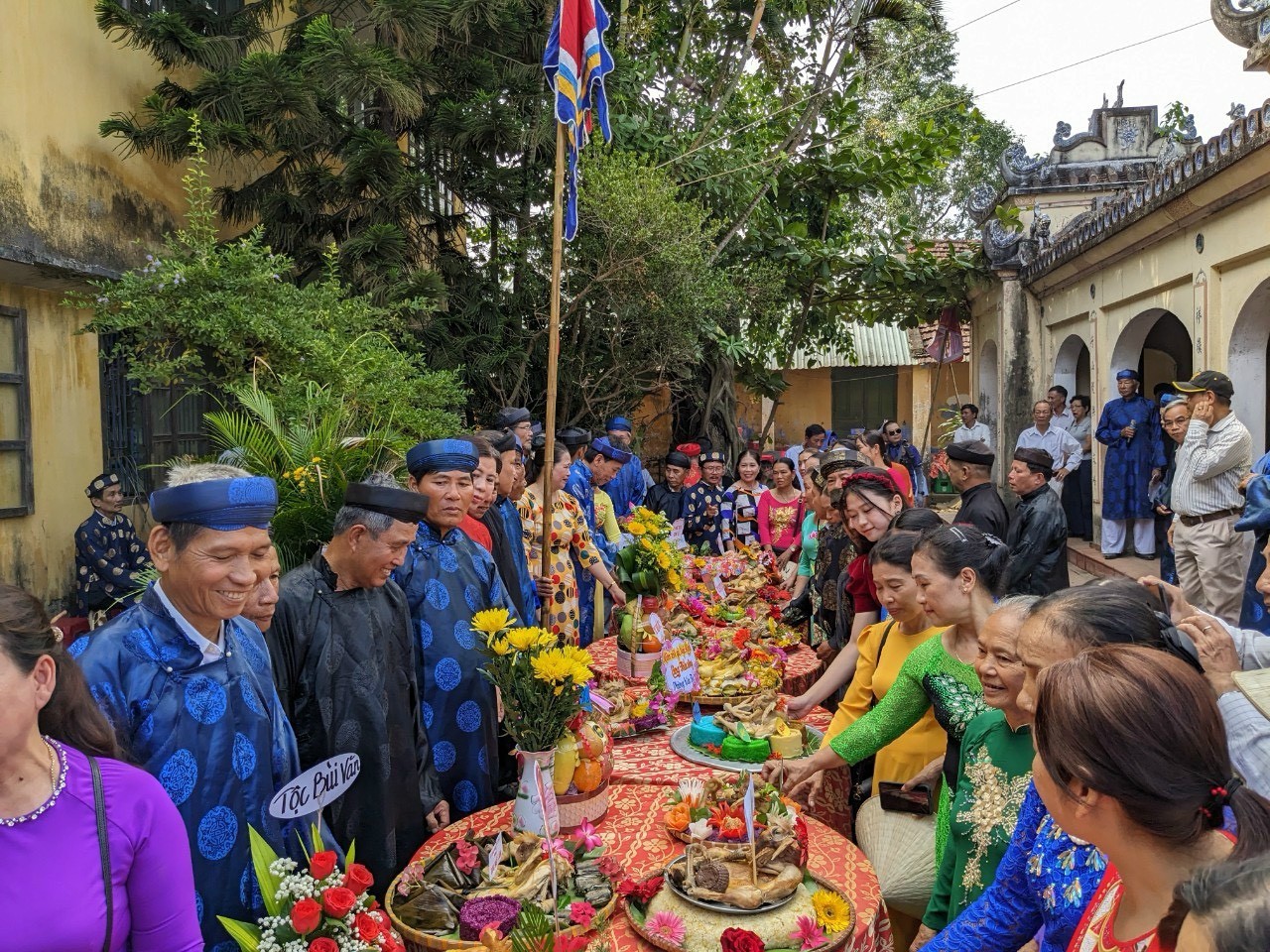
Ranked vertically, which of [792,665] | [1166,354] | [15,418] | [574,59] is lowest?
[792,665]

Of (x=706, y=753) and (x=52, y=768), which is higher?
(x=52, y=768)

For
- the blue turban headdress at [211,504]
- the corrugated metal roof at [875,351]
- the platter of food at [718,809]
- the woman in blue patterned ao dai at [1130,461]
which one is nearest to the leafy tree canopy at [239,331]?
the blue turban headdress at [211,504]

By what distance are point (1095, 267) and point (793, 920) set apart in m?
9.68

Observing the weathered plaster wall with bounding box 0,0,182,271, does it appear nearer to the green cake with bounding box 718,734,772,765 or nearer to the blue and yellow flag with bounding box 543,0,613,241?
the blue and yellow flag with bounding box 543,0,613,241

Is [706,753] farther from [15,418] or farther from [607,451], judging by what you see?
[15,418]

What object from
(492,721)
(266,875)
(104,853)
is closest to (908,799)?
(492,721)

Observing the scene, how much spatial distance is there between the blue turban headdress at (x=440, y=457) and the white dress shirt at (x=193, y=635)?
1312 mm

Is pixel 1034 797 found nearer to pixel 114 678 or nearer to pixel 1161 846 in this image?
pixel 1161 846

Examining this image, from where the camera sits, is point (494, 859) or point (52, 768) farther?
point (494, 859)

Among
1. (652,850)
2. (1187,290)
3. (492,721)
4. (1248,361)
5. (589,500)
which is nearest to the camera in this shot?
(652,850)

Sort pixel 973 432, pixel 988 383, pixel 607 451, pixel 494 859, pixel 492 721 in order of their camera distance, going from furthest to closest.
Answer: pixel 988 383, pixel 973 432, pixel 607 451, pixel 492 721, pixel 494 859

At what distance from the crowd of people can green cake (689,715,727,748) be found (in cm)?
33

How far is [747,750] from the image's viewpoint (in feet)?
9.48

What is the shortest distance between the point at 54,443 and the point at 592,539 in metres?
3.58
